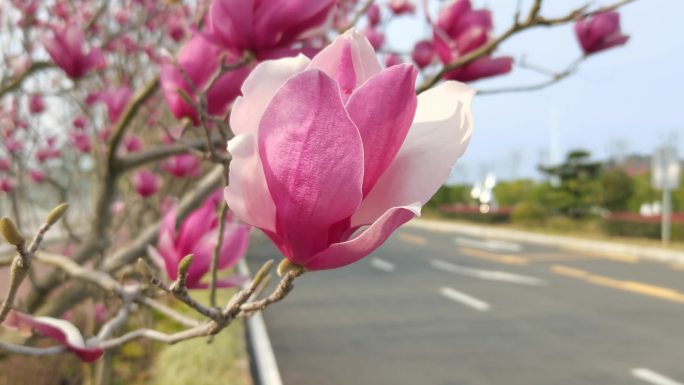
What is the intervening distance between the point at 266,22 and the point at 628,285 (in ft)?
34.9

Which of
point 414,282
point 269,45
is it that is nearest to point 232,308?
point 269,45

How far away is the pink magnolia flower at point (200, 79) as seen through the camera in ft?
2.84

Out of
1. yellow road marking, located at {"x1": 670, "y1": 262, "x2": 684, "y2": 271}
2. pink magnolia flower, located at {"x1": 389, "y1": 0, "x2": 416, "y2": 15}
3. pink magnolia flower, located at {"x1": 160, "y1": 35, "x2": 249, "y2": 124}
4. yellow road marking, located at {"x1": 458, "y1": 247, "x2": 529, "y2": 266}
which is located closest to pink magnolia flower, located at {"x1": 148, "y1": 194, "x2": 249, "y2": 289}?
pink magnolia flower, located at {"x1": 160, "y1": 35, "x2": 249, "y2": 124}

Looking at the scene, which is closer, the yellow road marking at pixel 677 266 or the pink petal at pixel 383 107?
the pink petal at pixel 383 107

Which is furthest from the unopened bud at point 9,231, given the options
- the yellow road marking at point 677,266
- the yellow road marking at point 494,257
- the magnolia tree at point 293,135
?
the yellow road marking at point 677,266

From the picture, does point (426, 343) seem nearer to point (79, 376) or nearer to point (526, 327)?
point (526, 327)

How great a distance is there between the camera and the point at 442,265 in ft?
42.2

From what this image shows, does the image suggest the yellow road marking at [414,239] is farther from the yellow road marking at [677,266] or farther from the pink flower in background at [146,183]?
the pink flower in background at [146,183]

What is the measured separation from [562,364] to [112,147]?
552 centimetres

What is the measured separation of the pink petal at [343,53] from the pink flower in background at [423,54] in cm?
88

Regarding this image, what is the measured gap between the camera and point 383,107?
45 centimetres

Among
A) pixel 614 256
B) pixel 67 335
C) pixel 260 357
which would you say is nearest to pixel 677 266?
pixel 614 256

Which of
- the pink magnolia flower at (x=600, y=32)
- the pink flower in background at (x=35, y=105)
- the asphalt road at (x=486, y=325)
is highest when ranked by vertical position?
the pink flower in background at (x=35, y=105)

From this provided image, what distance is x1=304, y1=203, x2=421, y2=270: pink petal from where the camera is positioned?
0.45 m
